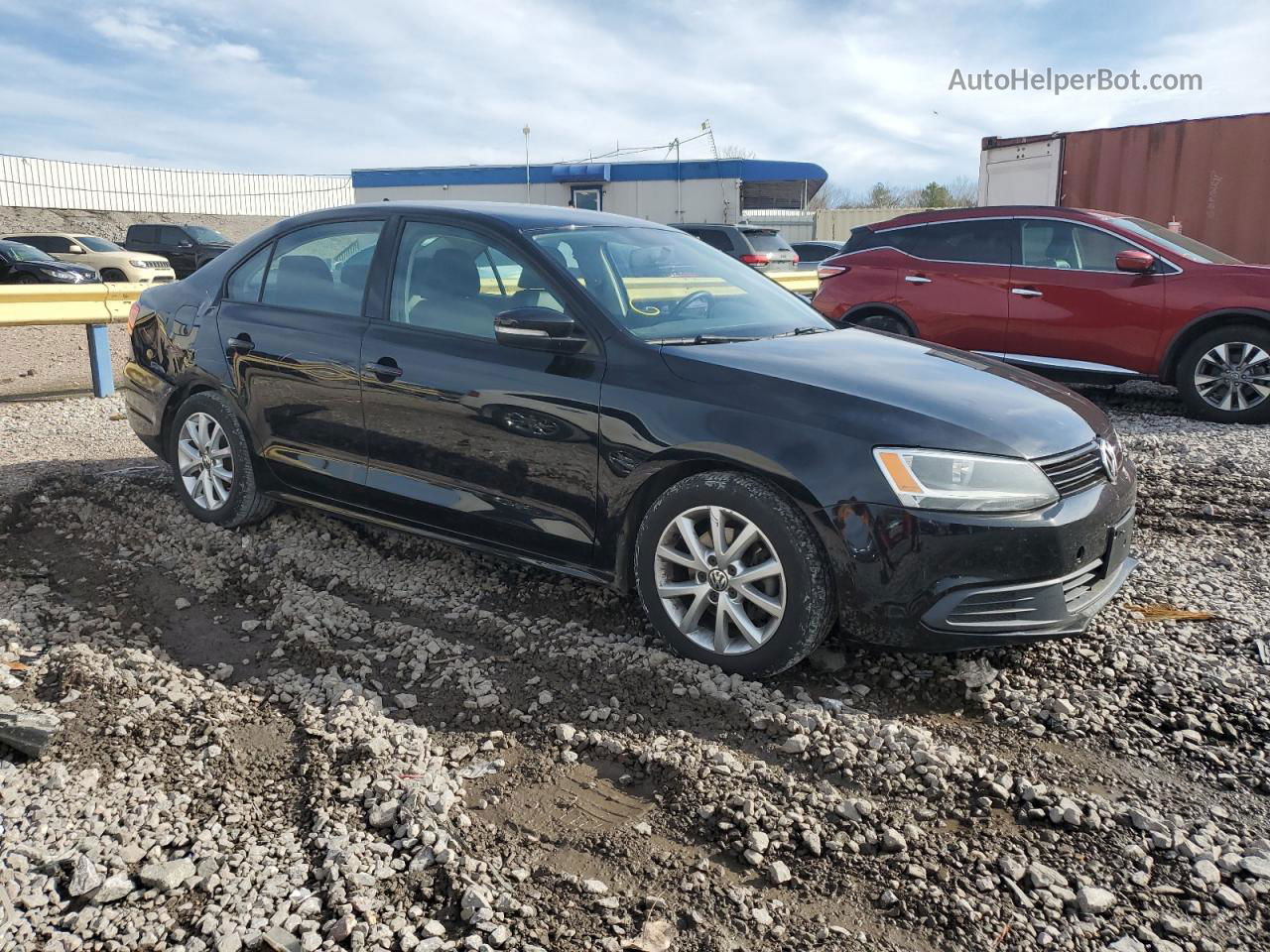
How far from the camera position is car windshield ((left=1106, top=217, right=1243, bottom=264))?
8266 millimetres

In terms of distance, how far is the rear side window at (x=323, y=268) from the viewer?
458 centimetres

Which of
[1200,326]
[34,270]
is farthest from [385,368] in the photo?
[34,270]

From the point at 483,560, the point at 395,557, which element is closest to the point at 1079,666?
the point at 483,560

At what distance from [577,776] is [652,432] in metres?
1.24

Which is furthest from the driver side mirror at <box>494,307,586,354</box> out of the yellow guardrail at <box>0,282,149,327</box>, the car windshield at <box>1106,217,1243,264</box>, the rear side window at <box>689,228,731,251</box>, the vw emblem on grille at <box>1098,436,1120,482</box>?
the rear side window at <box>689,228,731,251</box>

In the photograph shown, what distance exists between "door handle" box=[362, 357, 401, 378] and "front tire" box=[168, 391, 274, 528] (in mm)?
1053

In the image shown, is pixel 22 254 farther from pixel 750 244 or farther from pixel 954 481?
pixel 954 481

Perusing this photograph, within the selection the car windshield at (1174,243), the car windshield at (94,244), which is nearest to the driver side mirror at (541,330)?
the car windshield at (1174,243)

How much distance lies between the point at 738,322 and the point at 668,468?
39.0 inches

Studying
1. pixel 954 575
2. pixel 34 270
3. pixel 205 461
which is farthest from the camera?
pixel 34 270

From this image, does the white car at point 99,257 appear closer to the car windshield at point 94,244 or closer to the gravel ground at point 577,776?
the car windshield at point 94,244

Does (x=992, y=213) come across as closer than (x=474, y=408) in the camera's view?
No

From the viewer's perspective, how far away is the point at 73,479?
19.6ft

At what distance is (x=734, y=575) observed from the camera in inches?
137
